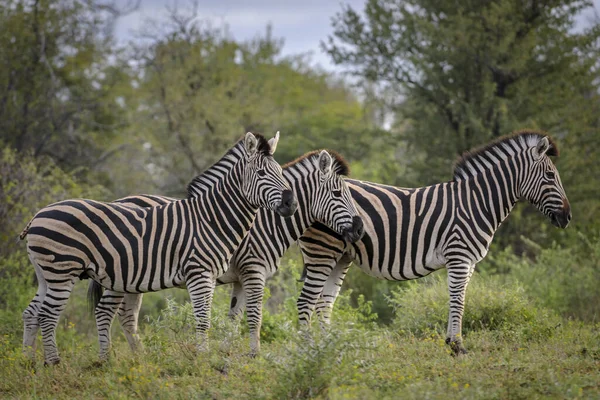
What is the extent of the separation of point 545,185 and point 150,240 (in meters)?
5.03

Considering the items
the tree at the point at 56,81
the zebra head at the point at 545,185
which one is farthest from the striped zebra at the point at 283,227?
the tree at the point at 56,81

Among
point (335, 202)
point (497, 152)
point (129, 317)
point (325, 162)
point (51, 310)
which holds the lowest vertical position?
point (129, 317)

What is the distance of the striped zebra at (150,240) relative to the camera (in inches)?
329

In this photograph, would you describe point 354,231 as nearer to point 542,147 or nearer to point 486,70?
point 542,147

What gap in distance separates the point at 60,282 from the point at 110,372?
47.5 inches

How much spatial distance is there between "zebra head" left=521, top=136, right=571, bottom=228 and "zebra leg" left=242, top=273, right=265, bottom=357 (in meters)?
3.61

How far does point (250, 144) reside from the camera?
8.77 metres

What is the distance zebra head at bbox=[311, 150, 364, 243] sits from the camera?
8656 millimetres

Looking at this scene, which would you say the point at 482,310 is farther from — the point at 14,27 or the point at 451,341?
the point at 14,27

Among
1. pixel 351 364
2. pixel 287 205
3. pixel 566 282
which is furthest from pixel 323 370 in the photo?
pixel 566 282

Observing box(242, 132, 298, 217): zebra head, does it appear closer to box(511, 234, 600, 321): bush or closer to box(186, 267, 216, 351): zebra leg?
box(186, 267, 216, 351): zebra leg

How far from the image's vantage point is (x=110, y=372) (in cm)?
828

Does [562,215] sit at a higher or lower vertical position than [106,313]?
higher

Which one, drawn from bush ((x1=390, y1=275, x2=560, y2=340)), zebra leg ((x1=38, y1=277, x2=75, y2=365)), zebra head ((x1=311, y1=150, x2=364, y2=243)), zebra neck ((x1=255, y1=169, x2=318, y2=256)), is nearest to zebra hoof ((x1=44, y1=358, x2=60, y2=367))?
zebra leg ((x1=38, y1=277, x2=75, y2=365))
